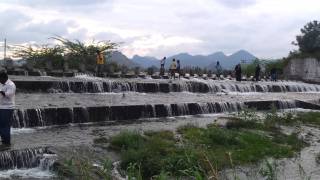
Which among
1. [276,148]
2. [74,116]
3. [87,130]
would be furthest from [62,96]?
[276,148]

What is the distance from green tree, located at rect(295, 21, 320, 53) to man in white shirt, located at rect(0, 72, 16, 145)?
120 feet

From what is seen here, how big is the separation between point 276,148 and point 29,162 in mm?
5890

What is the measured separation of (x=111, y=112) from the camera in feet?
50.9

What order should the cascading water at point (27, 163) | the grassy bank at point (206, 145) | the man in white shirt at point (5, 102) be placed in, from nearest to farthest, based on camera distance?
the cascading water at point (27, 163) < the grassy bank at point (206, 145) < the man in white shirt at point (5, 102)

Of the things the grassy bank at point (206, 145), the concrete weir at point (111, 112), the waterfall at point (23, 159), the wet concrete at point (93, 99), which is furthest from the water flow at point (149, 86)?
the waterfall at point (23, 159)

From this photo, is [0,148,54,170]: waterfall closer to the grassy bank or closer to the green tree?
the grassy bank

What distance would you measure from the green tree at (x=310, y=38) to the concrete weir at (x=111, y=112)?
24347mm

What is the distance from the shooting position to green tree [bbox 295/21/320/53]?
4356cm

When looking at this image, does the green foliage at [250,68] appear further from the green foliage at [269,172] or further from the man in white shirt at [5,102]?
the green foliage at [269,172]

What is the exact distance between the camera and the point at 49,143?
1102 centimetres

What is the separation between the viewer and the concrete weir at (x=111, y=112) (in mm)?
13438

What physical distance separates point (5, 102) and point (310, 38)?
124 feet

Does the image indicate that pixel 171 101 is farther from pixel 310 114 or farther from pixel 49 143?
pixel 49 143

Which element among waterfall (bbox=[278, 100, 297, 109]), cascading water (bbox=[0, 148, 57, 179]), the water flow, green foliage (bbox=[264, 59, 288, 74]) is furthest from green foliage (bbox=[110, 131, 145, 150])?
green foliage (bbox=[264, 59, 288, 74])
